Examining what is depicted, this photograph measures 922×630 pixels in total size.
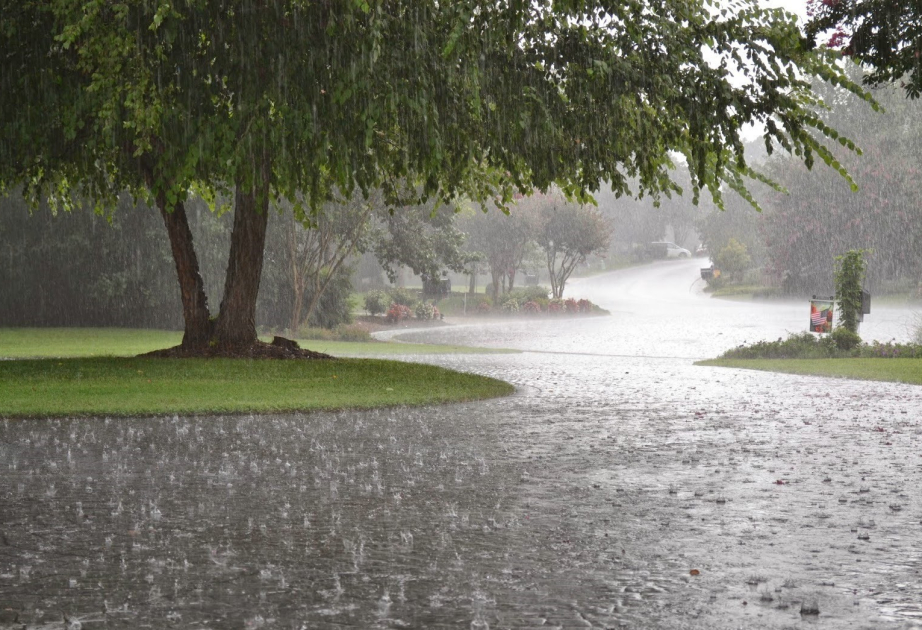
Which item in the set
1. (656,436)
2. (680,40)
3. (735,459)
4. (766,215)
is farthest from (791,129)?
(766,215)

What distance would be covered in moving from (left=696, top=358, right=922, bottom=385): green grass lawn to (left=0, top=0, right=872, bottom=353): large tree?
5.00 m

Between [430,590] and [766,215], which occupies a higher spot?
[766,215]

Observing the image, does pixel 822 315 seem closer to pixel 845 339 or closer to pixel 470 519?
pixel 845 339

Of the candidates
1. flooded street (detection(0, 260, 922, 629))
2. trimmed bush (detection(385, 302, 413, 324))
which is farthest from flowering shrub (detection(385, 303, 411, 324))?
flooded street (detection(0, 260, 922, 629))

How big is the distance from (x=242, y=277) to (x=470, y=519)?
13.9m

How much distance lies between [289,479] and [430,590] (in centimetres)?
343

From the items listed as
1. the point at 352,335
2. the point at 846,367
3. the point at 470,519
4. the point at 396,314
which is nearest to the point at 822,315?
the point at 846,367

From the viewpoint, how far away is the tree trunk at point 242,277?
20.1 metres

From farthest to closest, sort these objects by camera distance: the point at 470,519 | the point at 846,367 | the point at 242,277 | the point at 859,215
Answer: the point at 859,215 → the point at 846,367 → the point at 242,277 → the point at 470,519

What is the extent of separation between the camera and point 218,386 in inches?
621

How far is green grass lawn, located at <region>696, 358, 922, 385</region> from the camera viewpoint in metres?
19.9

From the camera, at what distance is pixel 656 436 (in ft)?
37.2

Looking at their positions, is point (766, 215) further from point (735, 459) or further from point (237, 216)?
point (735, 459)

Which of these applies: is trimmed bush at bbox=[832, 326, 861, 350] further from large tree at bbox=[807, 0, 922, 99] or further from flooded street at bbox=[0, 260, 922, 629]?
large tree at bbox=[807, 0, 922, 99]
